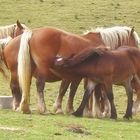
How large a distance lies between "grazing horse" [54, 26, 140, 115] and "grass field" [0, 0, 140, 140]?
1.06 m

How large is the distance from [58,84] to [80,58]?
6.94 meters

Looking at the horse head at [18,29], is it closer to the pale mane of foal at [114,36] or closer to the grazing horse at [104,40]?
the grazing horse at [104,40]

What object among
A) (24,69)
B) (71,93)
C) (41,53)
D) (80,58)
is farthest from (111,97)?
(24,69)

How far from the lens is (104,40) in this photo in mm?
13375

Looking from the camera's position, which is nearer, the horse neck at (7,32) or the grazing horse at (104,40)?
the grazing horse at (104,40)

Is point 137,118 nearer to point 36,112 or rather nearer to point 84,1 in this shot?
point 36,112

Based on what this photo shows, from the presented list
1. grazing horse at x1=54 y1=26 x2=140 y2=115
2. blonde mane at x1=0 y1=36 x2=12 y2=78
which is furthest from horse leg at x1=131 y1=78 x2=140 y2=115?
blonde mane at x1=0 y1=36 x2=12 y2=78

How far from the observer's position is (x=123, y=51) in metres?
12.4

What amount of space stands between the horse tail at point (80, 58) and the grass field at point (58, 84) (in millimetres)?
1096

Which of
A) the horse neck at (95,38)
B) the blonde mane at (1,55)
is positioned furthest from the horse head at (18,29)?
the horse neck at (95,38)

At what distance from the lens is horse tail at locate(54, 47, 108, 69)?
1209cm

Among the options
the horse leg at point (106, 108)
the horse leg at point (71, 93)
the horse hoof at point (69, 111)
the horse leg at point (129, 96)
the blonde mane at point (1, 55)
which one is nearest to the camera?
the horse leg at point (129, 96)

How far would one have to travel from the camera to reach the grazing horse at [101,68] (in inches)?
473

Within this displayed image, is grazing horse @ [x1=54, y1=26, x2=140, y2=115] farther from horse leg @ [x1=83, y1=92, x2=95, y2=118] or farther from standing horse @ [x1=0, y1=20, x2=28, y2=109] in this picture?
standing horse @ [x1=0, y1=20, x2=28, y2=109]
